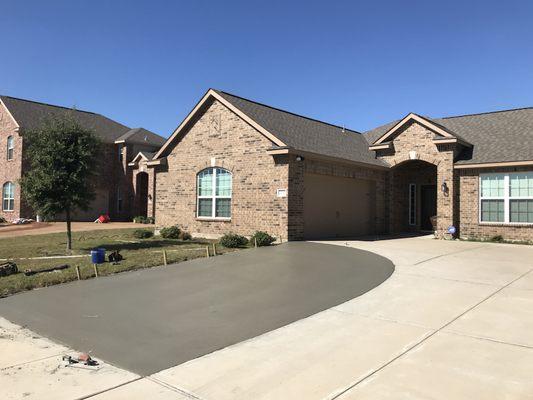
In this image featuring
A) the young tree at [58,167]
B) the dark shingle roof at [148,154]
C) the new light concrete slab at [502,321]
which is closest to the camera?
the new light concrete slab at [502,321]

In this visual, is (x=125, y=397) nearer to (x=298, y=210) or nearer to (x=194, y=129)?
(x=298, y=210)

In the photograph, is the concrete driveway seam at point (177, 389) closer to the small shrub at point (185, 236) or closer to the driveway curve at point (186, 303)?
the driveway curve at point (186, 303)

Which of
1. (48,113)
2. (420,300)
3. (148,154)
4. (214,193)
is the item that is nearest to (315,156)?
(214,193)

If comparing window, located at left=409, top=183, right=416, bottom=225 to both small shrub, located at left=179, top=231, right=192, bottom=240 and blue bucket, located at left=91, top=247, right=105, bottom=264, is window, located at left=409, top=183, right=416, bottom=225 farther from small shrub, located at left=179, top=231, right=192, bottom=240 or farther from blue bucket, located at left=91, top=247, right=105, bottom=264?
blue bucket, located at left=91, top=247, right=105, bottom=264

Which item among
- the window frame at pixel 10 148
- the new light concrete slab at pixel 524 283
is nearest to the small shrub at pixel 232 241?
the new light concrete slab at pixel 524 283

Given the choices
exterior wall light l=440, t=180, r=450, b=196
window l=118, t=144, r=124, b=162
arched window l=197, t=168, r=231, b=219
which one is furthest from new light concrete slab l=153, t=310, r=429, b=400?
window l=118, t=144, r=124, b=162

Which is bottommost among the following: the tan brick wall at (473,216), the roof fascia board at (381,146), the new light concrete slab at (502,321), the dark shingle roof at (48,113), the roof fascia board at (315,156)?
the new light concrete slab at (502,321)

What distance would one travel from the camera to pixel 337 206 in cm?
1955

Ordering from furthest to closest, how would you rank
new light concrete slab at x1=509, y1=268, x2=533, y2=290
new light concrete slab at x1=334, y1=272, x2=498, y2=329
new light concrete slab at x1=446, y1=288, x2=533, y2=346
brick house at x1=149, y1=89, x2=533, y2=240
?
brick house at x1=149, y1=89, x2=533, y2=240 < new light concrete slab at x1=509, y1=268, x2=533, y2=290 < new light concrete slab at x1=334, y1=272, x2=498, y2=329 < new light concrete slab at x1=446, y1=288, x2=533, y2=346

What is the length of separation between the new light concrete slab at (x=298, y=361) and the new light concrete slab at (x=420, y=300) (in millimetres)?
507

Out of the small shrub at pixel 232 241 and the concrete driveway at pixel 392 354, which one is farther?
the small shrub at pixel 232 241

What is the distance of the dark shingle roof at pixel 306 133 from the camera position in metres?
18.2

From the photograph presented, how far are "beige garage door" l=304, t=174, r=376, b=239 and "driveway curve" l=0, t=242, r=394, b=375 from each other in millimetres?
5222

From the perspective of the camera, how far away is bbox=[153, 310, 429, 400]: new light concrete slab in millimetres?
4645
